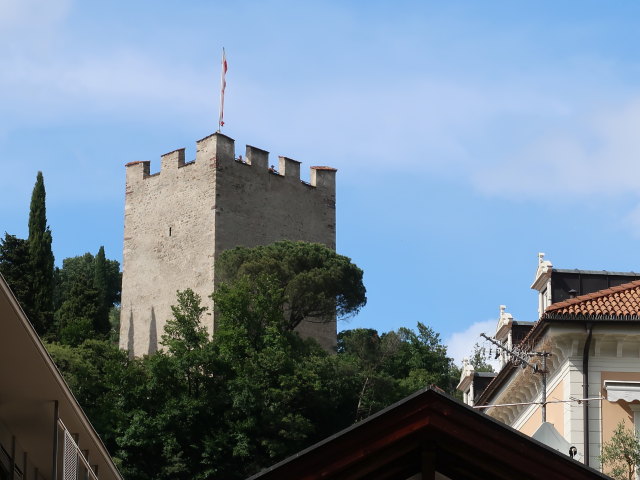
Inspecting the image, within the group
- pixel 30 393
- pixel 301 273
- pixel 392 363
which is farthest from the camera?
pixel 392 363

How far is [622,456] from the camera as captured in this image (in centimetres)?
2486

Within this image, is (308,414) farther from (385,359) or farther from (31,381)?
(31,381)

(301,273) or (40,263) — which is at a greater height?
(40,263)

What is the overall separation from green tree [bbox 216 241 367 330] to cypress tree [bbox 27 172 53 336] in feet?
25.6

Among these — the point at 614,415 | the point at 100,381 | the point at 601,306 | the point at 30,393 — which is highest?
the point at 100,381

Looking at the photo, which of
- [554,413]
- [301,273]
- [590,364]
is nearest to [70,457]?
[590,364]

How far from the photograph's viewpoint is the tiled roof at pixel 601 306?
2800 cm

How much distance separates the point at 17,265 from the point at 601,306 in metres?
48.4

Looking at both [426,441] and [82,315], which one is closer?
[426,441]

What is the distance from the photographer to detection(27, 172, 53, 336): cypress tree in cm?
7125

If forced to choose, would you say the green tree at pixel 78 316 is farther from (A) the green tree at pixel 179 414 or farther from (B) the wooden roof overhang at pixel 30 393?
(B) the wooden roof overhang at pixel 30 393

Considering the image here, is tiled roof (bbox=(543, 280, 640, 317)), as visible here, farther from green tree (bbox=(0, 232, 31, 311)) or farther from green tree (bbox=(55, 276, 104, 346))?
green tree (bbox=(0, 232, 31, 311))

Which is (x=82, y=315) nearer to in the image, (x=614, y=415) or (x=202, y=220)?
(x=202, y=220)

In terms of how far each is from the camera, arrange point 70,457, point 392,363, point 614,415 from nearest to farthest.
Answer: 1. point 70,457
2. point 614,415
3. point 392,363
